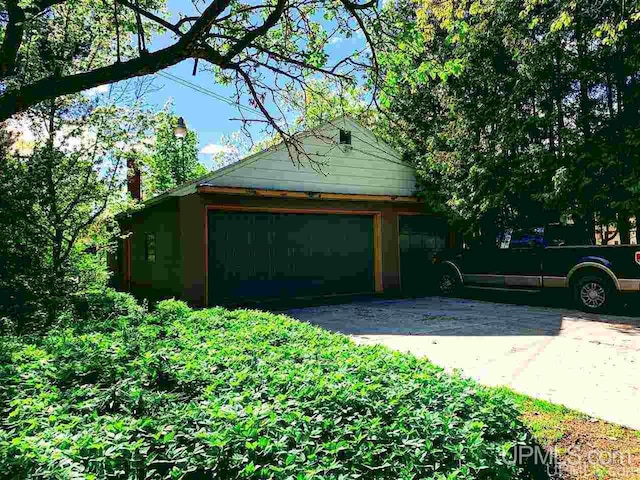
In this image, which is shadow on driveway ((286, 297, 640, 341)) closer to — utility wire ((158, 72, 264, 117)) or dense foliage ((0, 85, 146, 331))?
utility wire ((158, 72, 264, 117))

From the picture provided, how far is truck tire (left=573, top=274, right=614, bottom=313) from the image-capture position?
8.69 m

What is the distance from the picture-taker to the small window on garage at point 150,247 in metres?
12.7

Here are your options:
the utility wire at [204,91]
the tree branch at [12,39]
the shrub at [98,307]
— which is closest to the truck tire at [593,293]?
the utility wire at [204,91]

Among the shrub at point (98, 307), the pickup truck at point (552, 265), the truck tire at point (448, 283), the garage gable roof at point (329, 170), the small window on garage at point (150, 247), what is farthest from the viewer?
the small window on garage at point (150, 247)

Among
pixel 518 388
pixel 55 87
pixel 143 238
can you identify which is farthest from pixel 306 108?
pixel 143 238

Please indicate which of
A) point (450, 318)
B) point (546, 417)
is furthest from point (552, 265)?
point (546, 417)

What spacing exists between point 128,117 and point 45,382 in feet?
19.6

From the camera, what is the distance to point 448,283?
40.8 feet

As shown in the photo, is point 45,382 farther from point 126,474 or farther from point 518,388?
point 518,388

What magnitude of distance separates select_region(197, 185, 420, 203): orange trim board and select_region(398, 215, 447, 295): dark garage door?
871mm

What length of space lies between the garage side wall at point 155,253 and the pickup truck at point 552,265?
769 centimetres

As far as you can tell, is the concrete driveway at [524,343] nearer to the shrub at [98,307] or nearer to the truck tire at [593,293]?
the truck tire at [593,293]

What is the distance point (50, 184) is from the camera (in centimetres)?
668

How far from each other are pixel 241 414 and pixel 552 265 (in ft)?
31.1
